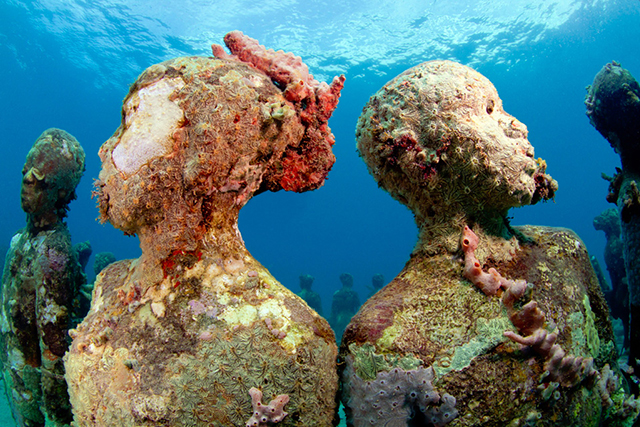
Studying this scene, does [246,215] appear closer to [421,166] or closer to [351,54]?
[351,54]

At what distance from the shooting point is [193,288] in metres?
1.77

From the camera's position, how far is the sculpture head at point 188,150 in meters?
1.80

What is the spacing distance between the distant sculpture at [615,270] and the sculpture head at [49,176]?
21.8ft

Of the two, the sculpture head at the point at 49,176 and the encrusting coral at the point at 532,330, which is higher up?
the sculpture head at the point at 49,176

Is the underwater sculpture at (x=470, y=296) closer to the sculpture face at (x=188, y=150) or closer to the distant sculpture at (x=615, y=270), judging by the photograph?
the sculpture face at (x=188, y=150)

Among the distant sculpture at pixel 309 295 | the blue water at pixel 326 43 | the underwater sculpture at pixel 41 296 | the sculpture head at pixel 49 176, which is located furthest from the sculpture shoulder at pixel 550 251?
the distant sculpture at pixel 309 295

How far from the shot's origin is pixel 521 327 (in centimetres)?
173

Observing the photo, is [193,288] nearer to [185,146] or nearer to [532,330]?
[185,146]

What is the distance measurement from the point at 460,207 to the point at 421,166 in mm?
396

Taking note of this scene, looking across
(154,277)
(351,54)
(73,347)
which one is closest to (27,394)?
(73,347)

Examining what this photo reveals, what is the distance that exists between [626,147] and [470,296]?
3.51 metres

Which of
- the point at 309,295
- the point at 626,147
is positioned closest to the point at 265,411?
the point at 626,147

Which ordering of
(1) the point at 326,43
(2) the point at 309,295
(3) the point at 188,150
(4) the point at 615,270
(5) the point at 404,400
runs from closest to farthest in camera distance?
(5) the point at 404,400 → (3) the point at 188,150 → (4) the point at 615,270 → (2) the point at 309,295 → (1) the point at 326,43

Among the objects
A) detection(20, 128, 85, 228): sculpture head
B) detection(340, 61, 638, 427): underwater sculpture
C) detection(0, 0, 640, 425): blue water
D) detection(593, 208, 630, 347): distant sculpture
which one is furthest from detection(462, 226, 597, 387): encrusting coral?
detection(0, 0, 640, 425): blue water
